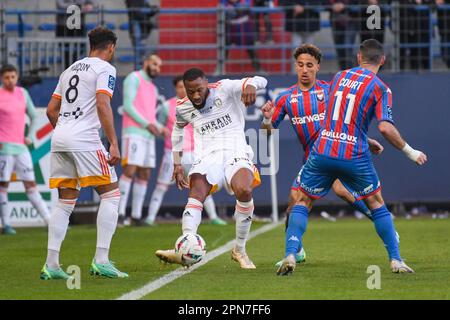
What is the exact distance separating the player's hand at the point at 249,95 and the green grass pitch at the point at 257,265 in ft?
5.18

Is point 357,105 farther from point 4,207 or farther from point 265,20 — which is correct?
point 265,20

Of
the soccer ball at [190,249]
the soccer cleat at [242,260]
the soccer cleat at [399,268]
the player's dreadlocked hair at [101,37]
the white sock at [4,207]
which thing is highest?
the player's dreadlocked hair at [101,37]

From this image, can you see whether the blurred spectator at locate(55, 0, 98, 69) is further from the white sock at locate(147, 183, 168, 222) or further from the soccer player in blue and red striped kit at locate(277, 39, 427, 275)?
the soccer player in blue and red striped kit at locate(277, 39, 427, 275)

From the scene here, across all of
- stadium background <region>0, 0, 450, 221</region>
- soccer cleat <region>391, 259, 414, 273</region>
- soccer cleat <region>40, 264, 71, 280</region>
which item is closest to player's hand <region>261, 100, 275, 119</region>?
soccer cleat <region>391, 259, 414, 273</region>

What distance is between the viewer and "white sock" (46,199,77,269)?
10.0m

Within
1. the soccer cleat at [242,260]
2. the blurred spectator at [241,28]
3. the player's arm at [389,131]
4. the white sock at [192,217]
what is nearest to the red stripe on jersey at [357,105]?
the player's arm at [389,131]

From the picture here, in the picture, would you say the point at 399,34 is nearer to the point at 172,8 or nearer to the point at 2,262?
the point at 172,8

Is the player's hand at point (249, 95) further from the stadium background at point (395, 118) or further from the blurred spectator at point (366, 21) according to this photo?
the blurred spectator at point (366, 21)

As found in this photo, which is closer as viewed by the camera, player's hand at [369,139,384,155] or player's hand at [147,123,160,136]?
player's hand at [369,139,384,155]

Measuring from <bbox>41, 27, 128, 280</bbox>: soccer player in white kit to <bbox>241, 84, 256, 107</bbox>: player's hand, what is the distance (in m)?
1.22

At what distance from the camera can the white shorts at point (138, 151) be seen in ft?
60.1

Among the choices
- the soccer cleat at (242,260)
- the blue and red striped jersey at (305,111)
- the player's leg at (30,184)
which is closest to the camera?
the soccer cleat at (242,260)

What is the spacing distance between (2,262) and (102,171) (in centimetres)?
247
